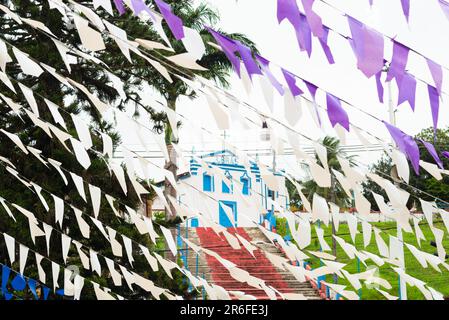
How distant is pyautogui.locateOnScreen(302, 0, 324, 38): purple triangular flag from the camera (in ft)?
4.33

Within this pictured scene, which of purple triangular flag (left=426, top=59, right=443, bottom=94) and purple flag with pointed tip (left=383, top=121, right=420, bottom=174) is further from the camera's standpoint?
purple flag with pointed tip (left=383, top=121, right=420, bottom=174)

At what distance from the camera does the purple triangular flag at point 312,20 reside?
4.33 feet

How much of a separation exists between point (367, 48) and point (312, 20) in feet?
0.51

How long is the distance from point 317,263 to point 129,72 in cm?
1136

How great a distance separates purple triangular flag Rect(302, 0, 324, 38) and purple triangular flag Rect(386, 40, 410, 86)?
0.19 m

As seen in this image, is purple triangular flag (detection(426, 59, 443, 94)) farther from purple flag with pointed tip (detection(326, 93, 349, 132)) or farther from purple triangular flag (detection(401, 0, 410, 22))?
purple flag with pointed tip (detection(326, 93, 349, 132))

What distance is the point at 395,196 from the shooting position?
66.2 inches

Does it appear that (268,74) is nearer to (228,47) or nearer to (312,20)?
(228,47)

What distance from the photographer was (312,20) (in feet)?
4.35

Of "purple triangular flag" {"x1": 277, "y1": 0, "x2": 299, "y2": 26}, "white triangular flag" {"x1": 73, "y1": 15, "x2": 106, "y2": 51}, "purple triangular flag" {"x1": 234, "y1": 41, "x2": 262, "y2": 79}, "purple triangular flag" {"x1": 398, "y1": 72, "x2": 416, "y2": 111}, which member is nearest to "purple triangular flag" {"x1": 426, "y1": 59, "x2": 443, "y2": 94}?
"purple triangular flag" {"x1": 398, "y1": 72, "x2": 416, "y2": 111}

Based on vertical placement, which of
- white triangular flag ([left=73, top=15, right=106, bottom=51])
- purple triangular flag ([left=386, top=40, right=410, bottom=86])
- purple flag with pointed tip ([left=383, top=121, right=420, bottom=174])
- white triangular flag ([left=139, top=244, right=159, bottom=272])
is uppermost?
white triangular flag ([left=73, top=15, right=106, bottom=51])

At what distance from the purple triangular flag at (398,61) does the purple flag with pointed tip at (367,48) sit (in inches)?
3.1
